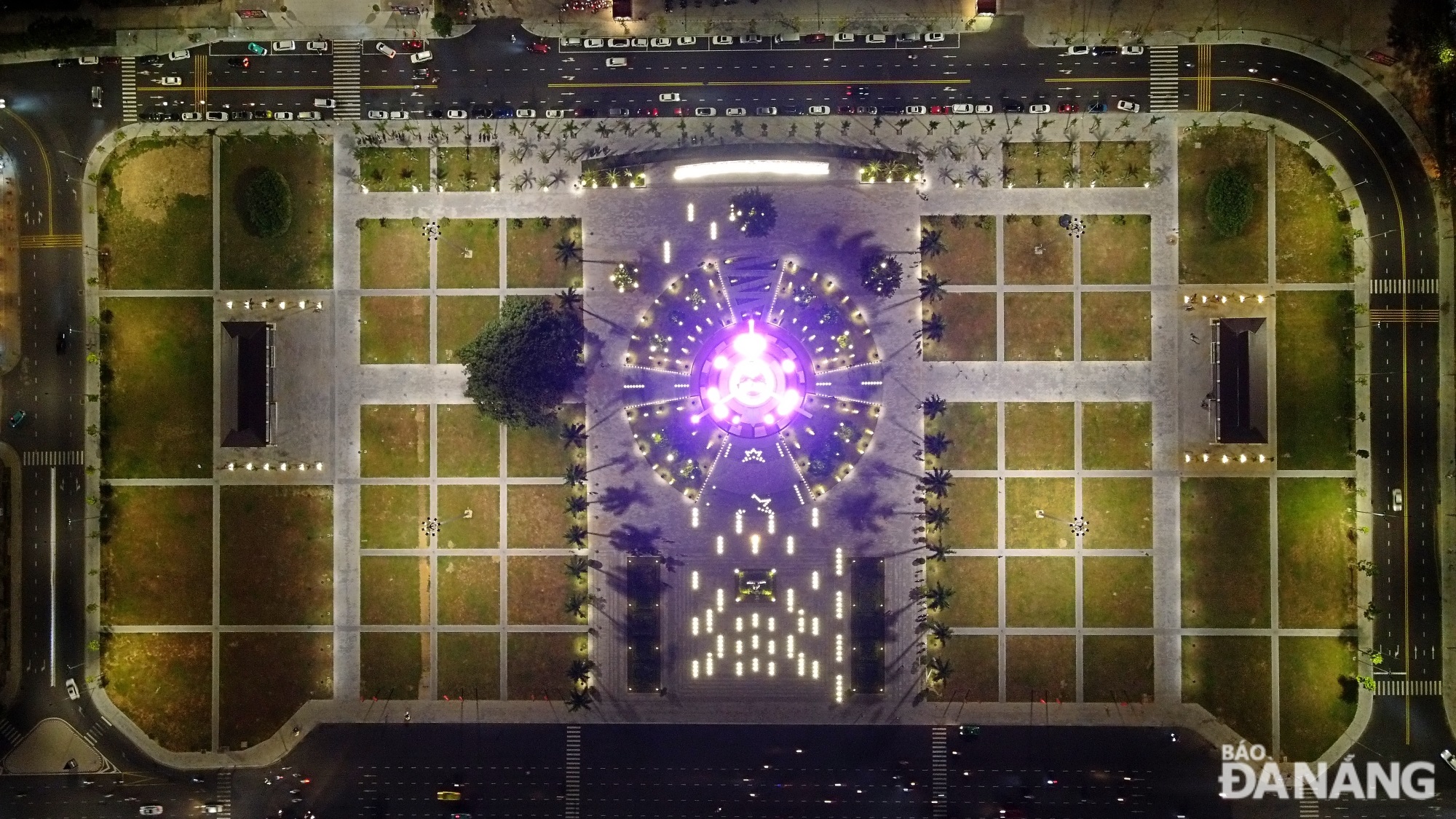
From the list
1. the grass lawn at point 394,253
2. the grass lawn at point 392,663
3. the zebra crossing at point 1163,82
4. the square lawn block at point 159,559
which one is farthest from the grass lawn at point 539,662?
the zebra crossing at point 1163,82

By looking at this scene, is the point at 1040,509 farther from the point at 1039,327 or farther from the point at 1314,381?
the point at 1314,381

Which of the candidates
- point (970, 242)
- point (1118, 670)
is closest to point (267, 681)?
point (970, 242)

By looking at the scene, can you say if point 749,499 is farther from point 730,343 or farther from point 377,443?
point 377,443

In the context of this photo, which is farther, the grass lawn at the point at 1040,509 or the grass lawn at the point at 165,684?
the grass lawn at the point at 165,684

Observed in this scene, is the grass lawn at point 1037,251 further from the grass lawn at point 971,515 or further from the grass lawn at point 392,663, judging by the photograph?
the grass lawn at point 392,663

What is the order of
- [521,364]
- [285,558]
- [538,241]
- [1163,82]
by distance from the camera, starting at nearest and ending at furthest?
[521,364] → [1163,82] → [538,241] → [285,558]

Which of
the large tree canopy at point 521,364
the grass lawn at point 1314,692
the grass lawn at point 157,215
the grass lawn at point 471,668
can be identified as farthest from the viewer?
the grass lawn at point 157,215

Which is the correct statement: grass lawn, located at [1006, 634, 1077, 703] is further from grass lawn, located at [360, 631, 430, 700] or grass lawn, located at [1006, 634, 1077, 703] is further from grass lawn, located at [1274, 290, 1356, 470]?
grass lawn, located at [360, 631, 430, 700]

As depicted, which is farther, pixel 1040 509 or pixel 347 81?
pixel 347 81
